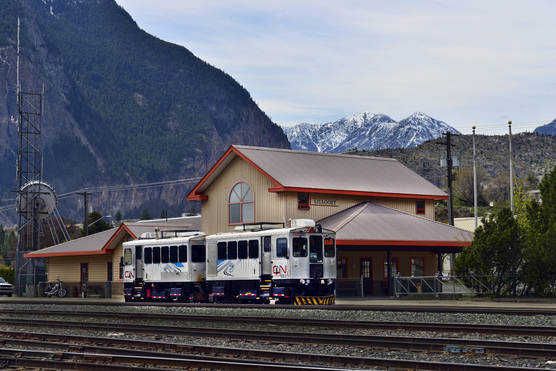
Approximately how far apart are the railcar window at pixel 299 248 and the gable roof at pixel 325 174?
1029cm

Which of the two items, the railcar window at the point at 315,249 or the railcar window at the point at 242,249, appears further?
the railcar window at the point at 242,249

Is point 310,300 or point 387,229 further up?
point 387,229

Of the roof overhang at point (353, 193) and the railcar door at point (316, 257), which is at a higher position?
the roof overhang at point (353, 193)

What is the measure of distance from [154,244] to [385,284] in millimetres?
14284

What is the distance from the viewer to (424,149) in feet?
518

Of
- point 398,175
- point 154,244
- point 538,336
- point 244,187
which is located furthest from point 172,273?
point 538,336

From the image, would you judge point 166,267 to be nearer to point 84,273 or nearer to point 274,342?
point 84,273

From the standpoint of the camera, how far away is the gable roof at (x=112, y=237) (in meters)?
→ 52.9

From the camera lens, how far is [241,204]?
158ft

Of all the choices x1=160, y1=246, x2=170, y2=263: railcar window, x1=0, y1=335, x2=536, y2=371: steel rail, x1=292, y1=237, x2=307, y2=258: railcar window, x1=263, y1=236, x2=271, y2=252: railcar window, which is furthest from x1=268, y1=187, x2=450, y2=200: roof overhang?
x1=0, y1=335, x2=536, y2=371: steel rail

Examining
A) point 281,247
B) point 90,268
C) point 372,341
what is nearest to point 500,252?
point 281,247

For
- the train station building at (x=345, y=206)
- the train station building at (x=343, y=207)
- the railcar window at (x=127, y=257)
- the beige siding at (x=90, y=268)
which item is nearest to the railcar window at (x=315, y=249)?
the train station building at (x=343, y=207)

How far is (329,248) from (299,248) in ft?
6.42

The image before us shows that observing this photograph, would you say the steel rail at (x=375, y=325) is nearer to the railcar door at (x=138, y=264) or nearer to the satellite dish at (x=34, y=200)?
the railcar door at (x=138, y=264)
